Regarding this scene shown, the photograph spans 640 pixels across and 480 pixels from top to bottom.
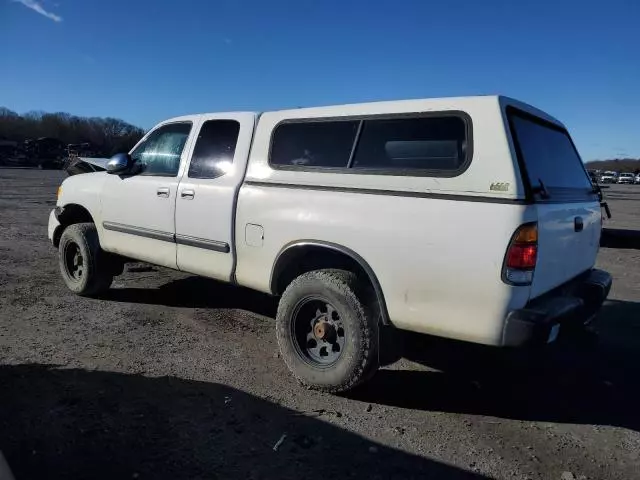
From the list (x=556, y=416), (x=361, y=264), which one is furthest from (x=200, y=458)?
(x=556, y=416)

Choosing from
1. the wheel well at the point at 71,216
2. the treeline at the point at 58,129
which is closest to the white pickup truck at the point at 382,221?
the wheel well at the point at 71,216

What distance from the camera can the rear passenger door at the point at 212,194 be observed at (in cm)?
407

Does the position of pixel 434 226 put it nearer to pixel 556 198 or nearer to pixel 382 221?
pixel 382 221

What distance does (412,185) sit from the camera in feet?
10.0

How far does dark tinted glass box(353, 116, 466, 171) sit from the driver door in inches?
78.5

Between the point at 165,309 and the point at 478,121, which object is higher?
the point at 478,121

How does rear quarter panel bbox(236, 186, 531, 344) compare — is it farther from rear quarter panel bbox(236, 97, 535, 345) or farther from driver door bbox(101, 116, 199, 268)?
driver door bbox(101, 116, 199, 268)

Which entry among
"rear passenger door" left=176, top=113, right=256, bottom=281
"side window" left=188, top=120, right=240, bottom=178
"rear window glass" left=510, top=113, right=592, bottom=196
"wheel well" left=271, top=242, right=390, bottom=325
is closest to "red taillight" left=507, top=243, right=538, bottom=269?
"rear window glass" left=510, top=113, right=592, bottom=196

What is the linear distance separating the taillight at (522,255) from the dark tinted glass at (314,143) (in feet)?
4.36

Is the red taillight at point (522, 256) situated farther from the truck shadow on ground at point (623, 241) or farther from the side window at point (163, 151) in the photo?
the truck shadow on ground at point (623, 241)

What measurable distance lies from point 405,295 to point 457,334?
393 mm

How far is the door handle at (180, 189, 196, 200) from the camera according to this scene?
4309mm

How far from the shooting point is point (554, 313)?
285 centimetres

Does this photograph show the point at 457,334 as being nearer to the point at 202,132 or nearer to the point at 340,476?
the point at 340,476
